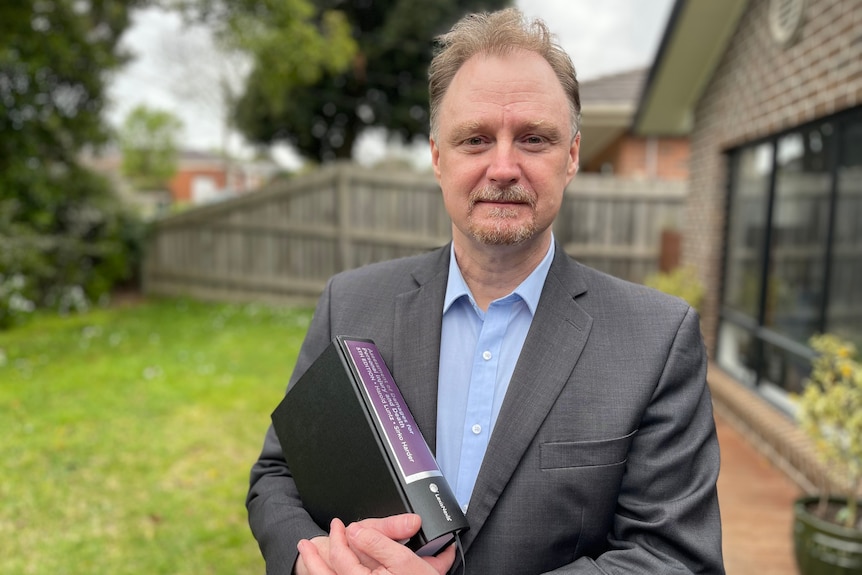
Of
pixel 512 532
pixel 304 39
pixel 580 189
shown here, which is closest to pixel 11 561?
pixel 512 532

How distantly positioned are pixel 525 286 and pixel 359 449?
1.78 ft

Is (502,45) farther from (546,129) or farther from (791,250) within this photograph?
(791,250)

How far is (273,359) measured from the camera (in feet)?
24.8

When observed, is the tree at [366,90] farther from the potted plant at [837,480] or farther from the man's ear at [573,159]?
the man's ear at [573,159]

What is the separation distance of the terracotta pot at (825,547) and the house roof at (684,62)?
4.73 meters

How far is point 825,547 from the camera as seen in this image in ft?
10.3

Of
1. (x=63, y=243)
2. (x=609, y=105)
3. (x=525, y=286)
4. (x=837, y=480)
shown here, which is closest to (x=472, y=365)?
(x=525, y=286)

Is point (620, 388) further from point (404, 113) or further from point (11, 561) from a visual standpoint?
point (404, 113)

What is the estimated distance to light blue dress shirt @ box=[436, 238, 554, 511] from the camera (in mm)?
1470

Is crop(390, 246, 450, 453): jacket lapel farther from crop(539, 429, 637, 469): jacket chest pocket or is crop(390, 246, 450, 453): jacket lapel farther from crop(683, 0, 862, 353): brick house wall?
crop(683, 0, 862, 353): brick house wall

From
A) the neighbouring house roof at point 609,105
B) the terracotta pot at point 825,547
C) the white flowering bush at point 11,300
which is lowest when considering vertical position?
the terracotta pot at point 825,547

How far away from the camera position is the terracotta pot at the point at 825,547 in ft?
10.1

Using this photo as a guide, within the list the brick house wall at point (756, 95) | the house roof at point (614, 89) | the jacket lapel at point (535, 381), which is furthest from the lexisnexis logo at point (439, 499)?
the house roof at point (614, 89)

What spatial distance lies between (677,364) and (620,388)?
14cm
